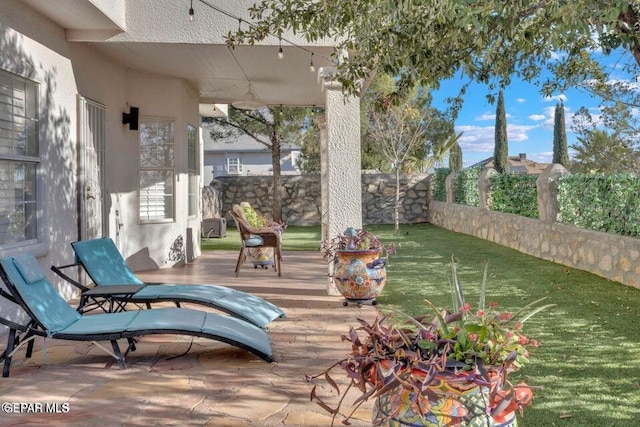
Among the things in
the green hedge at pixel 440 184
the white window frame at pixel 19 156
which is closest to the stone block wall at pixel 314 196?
the green hedge at pixel 440 184

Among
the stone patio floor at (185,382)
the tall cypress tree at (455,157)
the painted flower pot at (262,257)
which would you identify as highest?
the tall cypress tree at (455,157)

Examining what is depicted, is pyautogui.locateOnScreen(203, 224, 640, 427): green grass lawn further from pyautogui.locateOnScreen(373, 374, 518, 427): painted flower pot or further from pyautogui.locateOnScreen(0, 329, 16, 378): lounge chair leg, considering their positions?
pyautogui.locateOnScreen(0, 329, 16, 378): lounge chair leg

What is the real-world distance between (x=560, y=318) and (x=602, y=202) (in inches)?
142

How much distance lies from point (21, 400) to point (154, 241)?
6.30 m

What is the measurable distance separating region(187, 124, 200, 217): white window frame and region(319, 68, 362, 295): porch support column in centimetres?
455

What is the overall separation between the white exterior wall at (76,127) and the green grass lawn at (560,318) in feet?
13.3

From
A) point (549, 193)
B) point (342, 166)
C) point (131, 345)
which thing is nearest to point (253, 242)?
point (342, 166)

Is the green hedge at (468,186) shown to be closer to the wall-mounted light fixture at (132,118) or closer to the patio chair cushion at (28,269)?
the wall-mounted light fixture at (132,118)

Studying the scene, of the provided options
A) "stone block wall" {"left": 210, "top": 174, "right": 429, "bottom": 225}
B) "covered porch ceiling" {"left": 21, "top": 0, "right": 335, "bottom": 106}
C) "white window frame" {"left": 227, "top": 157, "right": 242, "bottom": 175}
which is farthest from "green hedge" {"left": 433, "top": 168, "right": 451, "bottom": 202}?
"white window frame" {"left": 227, "top": 157, "right": 242, "bottom": 175}

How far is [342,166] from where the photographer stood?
23.8 ft

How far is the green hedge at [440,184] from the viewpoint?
19.0 meters

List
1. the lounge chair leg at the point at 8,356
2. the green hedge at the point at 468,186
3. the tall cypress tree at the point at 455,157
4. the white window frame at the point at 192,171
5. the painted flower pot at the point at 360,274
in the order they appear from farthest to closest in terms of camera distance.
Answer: the tall cypress tree at the point at 455,157 → the green hedge at the point at 468,186 → the white window frame at the point at 192,171 → the painted flower pot at the point at 360,274 → the lounge chair leg at the point at 8,356

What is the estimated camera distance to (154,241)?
383 inches

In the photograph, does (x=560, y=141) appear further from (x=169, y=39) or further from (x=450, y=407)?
(x=450, y=407)
